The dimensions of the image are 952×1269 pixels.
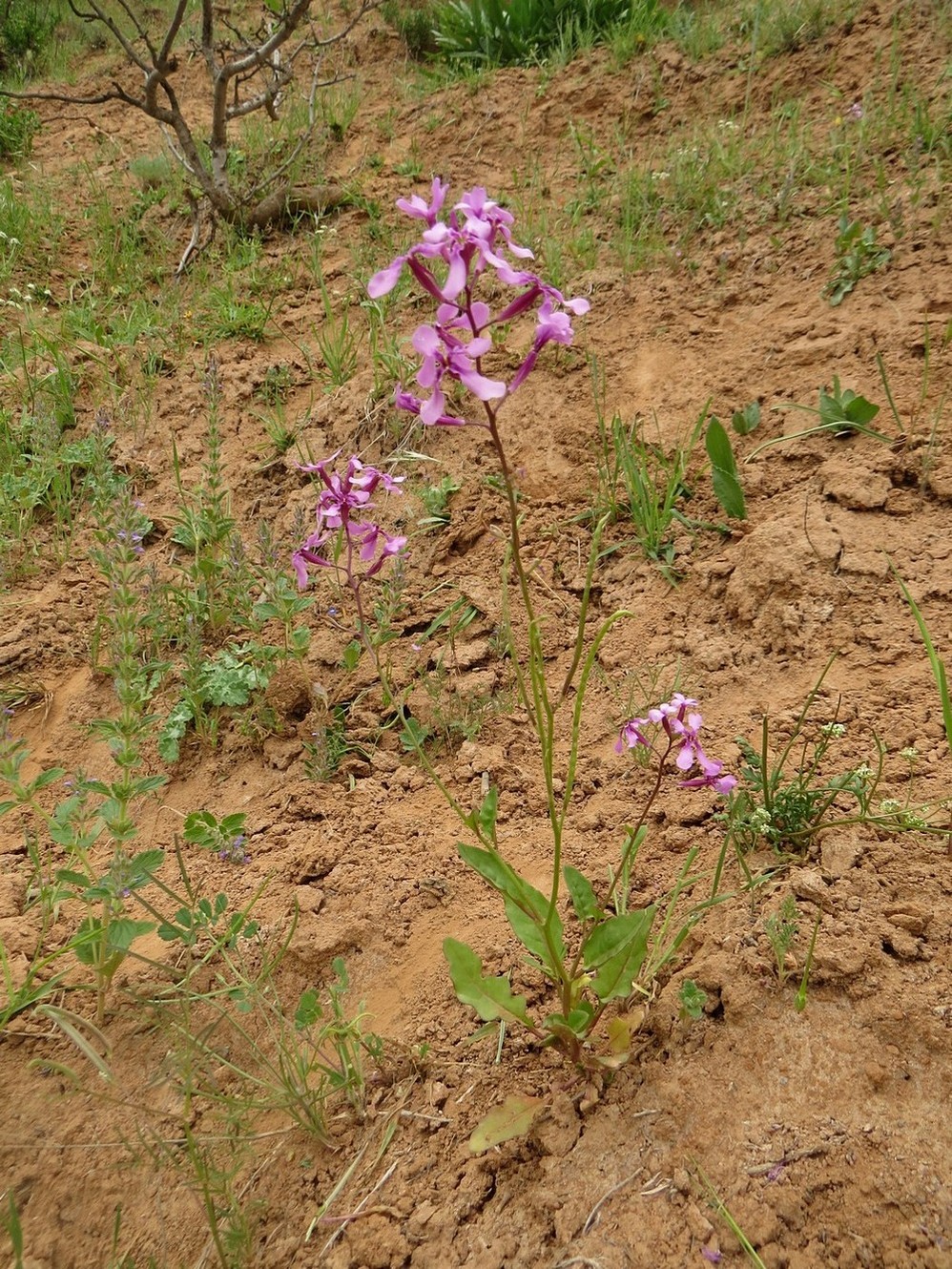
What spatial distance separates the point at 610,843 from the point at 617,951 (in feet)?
1.45

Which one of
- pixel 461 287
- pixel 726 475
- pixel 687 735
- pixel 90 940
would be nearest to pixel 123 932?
pixel 90 940

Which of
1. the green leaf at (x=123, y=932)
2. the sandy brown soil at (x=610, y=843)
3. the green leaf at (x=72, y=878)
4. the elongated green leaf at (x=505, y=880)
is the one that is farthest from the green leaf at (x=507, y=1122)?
the green leaf at (x=72, y=878)

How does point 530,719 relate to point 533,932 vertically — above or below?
above

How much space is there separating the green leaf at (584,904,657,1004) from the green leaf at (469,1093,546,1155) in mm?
209

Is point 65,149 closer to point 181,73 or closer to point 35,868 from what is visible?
point 181,73

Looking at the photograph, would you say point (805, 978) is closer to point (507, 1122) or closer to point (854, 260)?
point (507, 1122)

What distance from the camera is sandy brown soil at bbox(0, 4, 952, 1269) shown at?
4.20ft

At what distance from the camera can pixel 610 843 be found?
1821 mm

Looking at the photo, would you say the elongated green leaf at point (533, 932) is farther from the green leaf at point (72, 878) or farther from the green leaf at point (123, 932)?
the green leaf at point (72, 878)

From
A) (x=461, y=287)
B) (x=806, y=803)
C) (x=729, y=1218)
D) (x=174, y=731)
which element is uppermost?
(x=461, y=287)

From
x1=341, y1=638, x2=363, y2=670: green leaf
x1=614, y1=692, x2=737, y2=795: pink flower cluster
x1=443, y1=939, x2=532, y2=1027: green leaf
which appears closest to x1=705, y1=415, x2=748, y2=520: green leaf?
x1=614, y1=692, x2=737, y2=795: pink flower cluster

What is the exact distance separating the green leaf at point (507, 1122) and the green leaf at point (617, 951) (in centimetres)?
21

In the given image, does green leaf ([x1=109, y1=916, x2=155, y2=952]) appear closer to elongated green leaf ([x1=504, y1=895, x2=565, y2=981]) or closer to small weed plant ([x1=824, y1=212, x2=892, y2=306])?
elongated green leaf ([x1=504, y1=895, x2=565, y2=981])

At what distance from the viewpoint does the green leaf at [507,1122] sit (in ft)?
4.40
